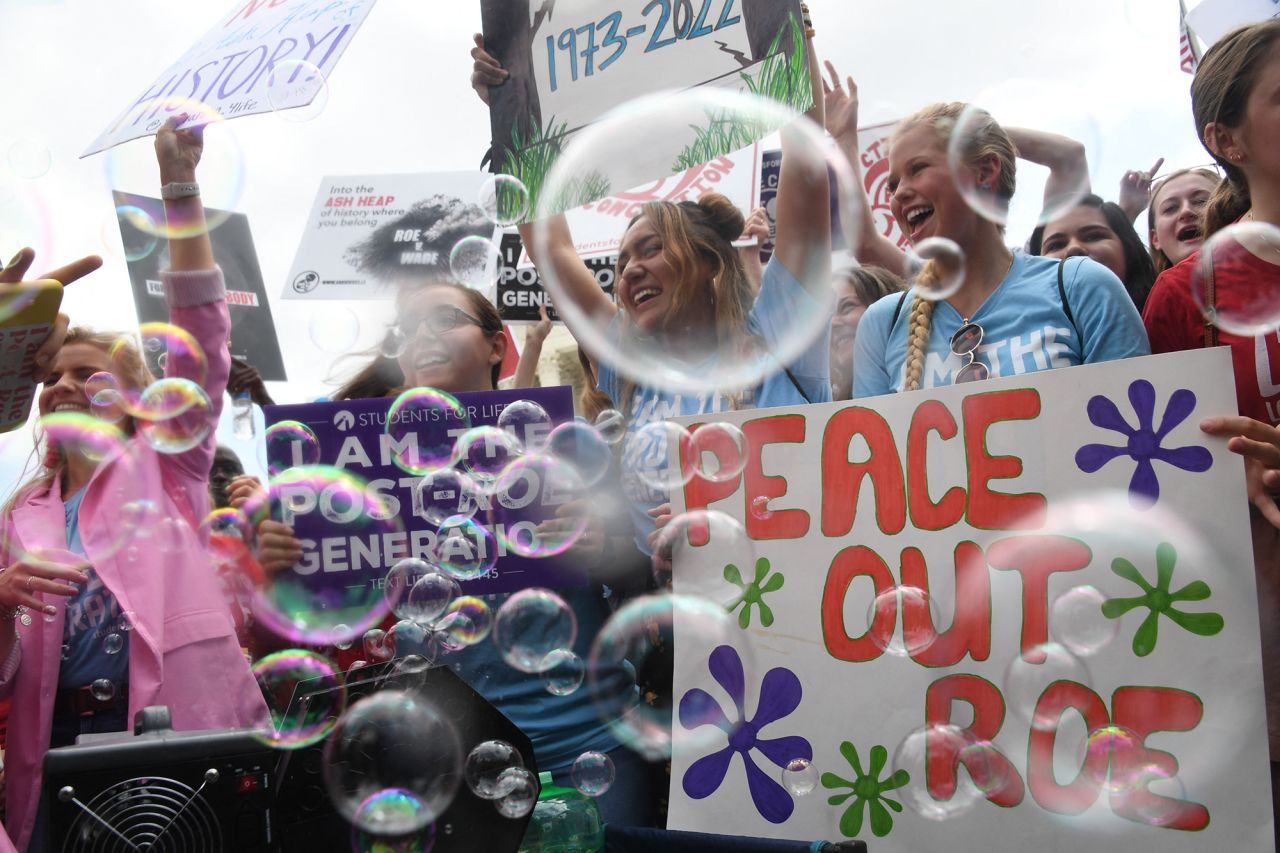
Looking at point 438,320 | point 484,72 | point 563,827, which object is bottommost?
point 563,827

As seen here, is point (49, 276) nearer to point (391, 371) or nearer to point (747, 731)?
point (391, 371)

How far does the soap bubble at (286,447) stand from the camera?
2656 mm

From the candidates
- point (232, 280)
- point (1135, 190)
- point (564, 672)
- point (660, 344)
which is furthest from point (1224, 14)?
point (232, 280)

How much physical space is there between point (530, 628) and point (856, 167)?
2.10 meters

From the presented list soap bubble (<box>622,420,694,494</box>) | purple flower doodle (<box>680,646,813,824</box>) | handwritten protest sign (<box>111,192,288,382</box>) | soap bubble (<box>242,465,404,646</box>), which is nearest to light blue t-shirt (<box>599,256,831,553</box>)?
soap bubble (<box>622,420,694,494</box>)

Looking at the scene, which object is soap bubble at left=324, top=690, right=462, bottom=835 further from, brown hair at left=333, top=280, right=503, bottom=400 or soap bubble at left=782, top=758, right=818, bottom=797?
brown hair at left=333, top=280, right=503, bottom=400

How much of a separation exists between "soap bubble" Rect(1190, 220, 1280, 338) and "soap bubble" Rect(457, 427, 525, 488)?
1.57 m

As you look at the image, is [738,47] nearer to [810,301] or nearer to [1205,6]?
[810,301]

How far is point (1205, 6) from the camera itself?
3.51 m

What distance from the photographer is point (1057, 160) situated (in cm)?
326

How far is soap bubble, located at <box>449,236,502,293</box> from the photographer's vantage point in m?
4.23

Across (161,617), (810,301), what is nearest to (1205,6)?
(810,301)

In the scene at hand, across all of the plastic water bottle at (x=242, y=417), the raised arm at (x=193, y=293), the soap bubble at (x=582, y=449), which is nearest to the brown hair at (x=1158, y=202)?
the soap bubble at (x=582, y=449)

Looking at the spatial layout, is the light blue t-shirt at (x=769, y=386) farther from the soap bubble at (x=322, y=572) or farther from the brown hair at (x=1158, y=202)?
the brown hair at (x=1158, y=202)
